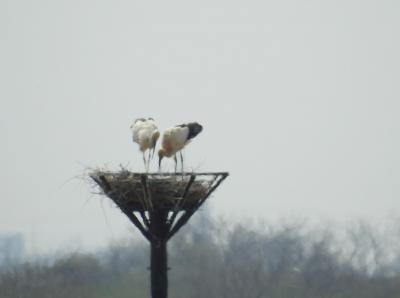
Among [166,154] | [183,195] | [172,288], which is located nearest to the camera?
[183,195]

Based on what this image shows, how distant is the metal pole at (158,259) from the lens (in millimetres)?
9391

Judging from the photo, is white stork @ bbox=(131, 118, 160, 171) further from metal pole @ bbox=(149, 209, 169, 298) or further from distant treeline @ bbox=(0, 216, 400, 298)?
distant treeline @ bbox=(0, 216, 400, 298)

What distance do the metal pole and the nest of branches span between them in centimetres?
26

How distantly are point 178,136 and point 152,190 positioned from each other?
2.58 meters

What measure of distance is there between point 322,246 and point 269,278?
620cm

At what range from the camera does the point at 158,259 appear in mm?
9422

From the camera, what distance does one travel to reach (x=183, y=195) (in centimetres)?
952

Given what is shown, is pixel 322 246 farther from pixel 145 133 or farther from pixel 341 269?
pixel 145 133

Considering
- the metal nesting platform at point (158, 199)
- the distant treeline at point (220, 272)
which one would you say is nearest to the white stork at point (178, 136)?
the metal nesting platform at point (158, 199)

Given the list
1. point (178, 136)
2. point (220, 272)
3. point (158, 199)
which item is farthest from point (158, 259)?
point (220, 272)

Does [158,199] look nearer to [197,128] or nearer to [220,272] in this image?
[197,128]

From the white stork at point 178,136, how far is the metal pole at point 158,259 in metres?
3.03

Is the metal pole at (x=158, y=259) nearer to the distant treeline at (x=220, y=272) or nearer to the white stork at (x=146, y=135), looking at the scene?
the white stork at (x=146, y=135)

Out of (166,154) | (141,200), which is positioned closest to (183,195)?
(141,200)
